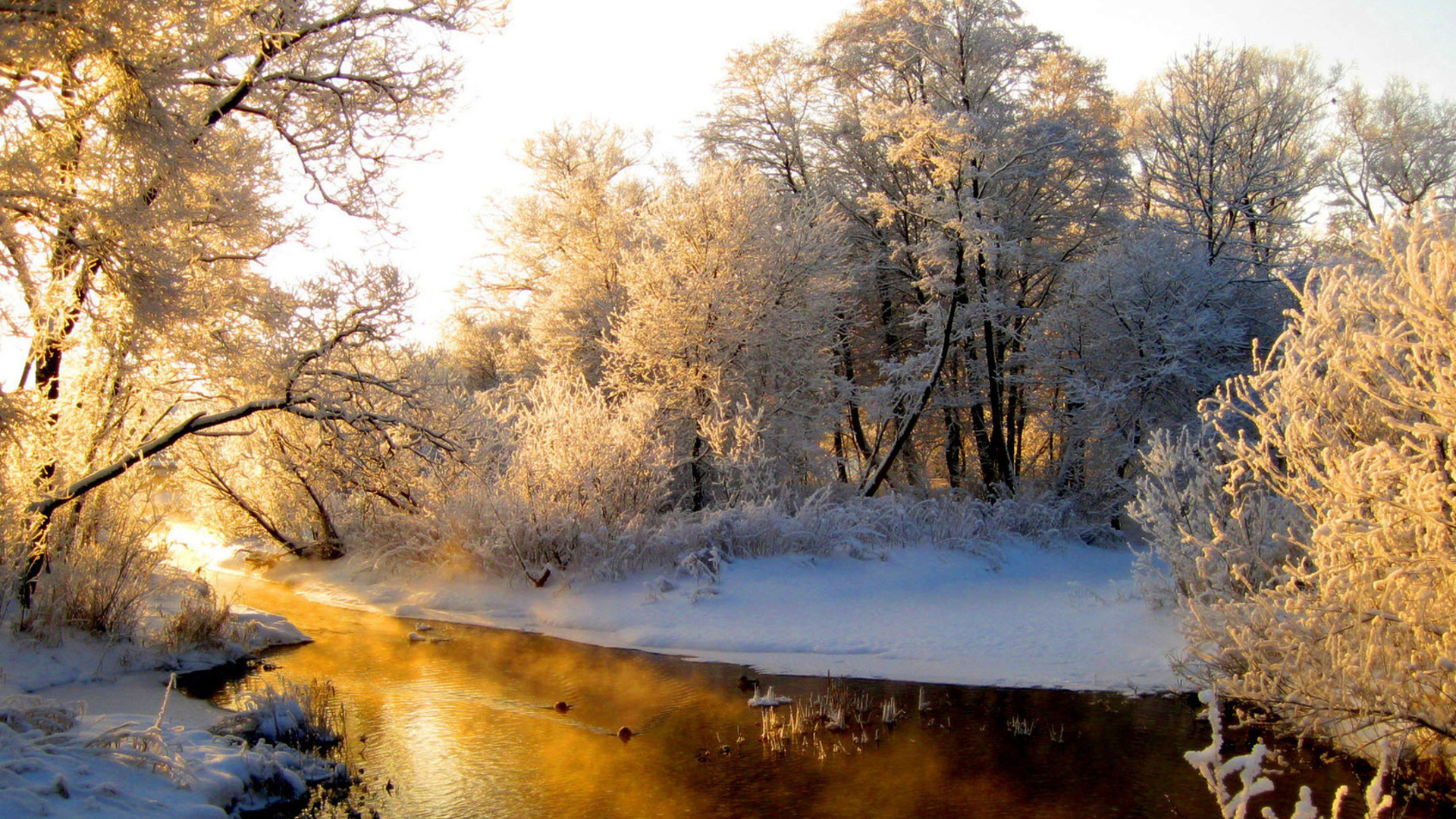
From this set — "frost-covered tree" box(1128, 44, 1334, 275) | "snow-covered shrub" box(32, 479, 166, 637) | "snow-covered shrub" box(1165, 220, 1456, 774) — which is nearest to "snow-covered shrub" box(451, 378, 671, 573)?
"snow-covered shrub" box(32, 479, 166, 637)

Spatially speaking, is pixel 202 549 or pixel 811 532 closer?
pixel 811 532

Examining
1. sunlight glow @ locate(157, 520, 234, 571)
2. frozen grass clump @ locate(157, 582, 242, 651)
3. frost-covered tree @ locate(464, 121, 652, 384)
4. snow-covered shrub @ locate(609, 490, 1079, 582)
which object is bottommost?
frozen grass clump @ locate(157, 582, 242, 651)

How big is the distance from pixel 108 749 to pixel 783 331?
14316 mm

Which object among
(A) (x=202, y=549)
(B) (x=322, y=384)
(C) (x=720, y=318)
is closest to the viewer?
(B) (x=322, y=384)

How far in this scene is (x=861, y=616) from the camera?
40.5 ft

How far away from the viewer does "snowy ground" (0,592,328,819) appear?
5.34 metres

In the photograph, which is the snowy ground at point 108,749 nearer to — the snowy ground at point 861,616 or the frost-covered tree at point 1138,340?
the snowy ground at point 861,616

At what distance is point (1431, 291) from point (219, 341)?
10.3 metres

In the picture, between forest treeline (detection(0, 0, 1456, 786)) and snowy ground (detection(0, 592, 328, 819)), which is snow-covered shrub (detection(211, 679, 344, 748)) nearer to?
snowy ground (detection(0, 592, 328, 819))

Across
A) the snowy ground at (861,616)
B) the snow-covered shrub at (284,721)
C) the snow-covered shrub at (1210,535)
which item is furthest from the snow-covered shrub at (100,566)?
the snow-covered shrub at (1210,535)

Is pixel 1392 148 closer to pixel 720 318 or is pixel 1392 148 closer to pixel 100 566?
pixel 720 318

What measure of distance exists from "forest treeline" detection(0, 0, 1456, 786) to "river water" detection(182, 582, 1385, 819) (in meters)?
1.31

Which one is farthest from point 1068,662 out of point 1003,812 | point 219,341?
point 219,341

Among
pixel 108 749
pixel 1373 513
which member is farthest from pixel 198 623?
pixel 1373 513
